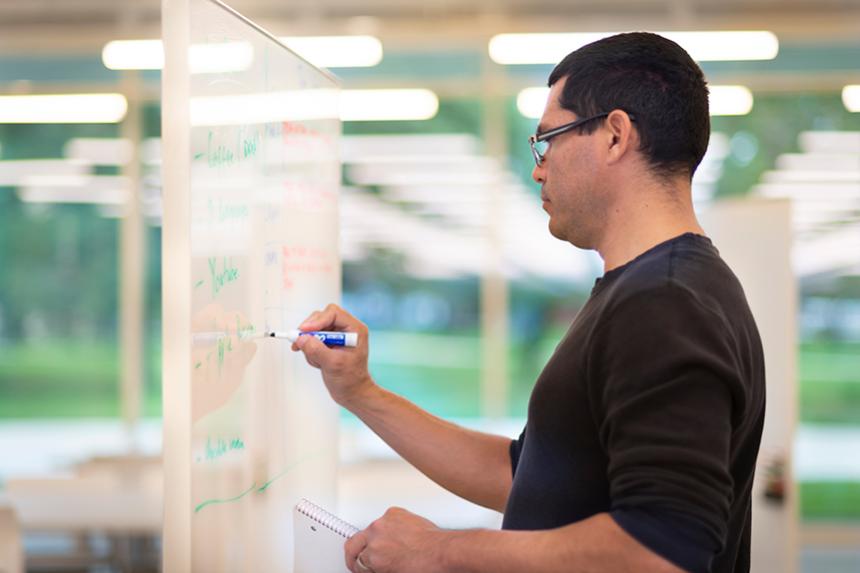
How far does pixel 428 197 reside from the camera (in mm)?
6062

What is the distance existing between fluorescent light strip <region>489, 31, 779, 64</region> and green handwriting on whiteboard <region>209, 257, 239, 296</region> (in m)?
4.46

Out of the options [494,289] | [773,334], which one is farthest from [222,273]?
[494,289]

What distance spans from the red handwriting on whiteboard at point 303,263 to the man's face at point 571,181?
761 mm

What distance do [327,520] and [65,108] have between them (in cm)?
522

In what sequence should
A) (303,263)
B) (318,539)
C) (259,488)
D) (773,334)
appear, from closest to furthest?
(318,539) → (259,488) → (303,263) → (773,334)

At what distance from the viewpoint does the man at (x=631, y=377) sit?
1130 mm

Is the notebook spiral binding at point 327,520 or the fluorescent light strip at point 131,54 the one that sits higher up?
the fluorescent light strip at point 131,54

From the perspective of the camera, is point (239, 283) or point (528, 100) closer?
point (239, 283)

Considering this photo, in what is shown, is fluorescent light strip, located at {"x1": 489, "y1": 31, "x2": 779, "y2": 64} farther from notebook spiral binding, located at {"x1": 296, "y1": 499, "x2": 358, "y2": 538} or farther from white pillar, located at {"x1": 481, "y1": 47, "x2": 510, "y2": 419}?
notebook spiral binding, located at {"x1": 296, "y1": 499, "x2": 358, "y2": 538}

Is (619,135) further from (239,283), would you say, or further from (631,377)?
(239,283)

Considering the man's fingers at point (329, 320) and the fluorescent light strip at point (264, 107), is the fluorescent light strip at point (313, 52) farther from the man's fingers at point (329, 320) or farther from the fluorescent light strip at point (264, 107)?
the man's fingers at point (329, 320)

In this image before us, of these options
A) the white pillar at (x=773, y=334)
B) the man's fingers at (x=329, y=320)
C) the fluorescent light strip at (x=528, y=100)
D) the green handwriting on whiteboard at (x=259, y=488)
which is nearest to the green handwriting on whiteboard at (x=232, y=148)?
the man's fingers at (x=329, y=320)

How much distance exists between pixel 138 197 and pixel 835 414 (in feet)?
15.1

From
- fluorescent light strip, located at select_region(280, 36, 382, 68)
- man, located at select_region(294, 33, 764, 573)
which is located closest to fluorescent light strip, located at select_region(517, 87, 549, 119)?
fluorescent light strip, located at select_region(280, 36, 382, 68)
